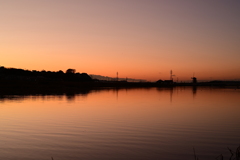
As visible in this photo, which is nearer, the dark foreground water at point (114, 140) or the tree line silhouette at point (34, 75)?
the dark foreground water at point (114, 140)

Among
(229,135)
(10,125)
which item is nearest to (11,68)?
(10,125)

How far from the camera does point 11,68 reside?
129000 mm

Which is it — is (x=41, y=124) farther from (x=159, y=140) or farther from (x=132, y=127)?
(x=159, y=140)

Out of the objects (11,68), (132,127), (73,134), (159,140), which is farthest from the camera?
(11,68)

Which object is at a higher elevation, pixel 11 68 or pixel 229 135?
pixel 11 68

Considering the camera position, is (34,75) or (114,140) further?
(34,75)

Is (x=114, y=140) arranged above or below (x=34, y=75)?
below

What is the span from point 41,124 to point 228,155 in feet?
39.2

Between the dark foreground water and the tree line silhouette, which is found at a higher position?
the tree line silhouette

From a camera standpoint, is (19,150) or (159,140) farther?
(159,140)

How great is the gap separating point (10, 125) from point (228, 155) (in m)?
13.2

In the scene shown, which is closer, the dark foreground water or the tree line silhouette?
the dark foreground water

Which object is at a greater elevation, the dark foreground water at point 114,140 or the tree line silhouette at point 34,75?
the tree line silhouette at point 34,75

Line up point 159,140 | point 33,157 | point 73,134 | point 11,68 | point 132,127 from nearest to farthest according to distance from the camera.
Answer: point 33,157 < point 159,140 < point 73,134 < point 132,127 < point 11,68
